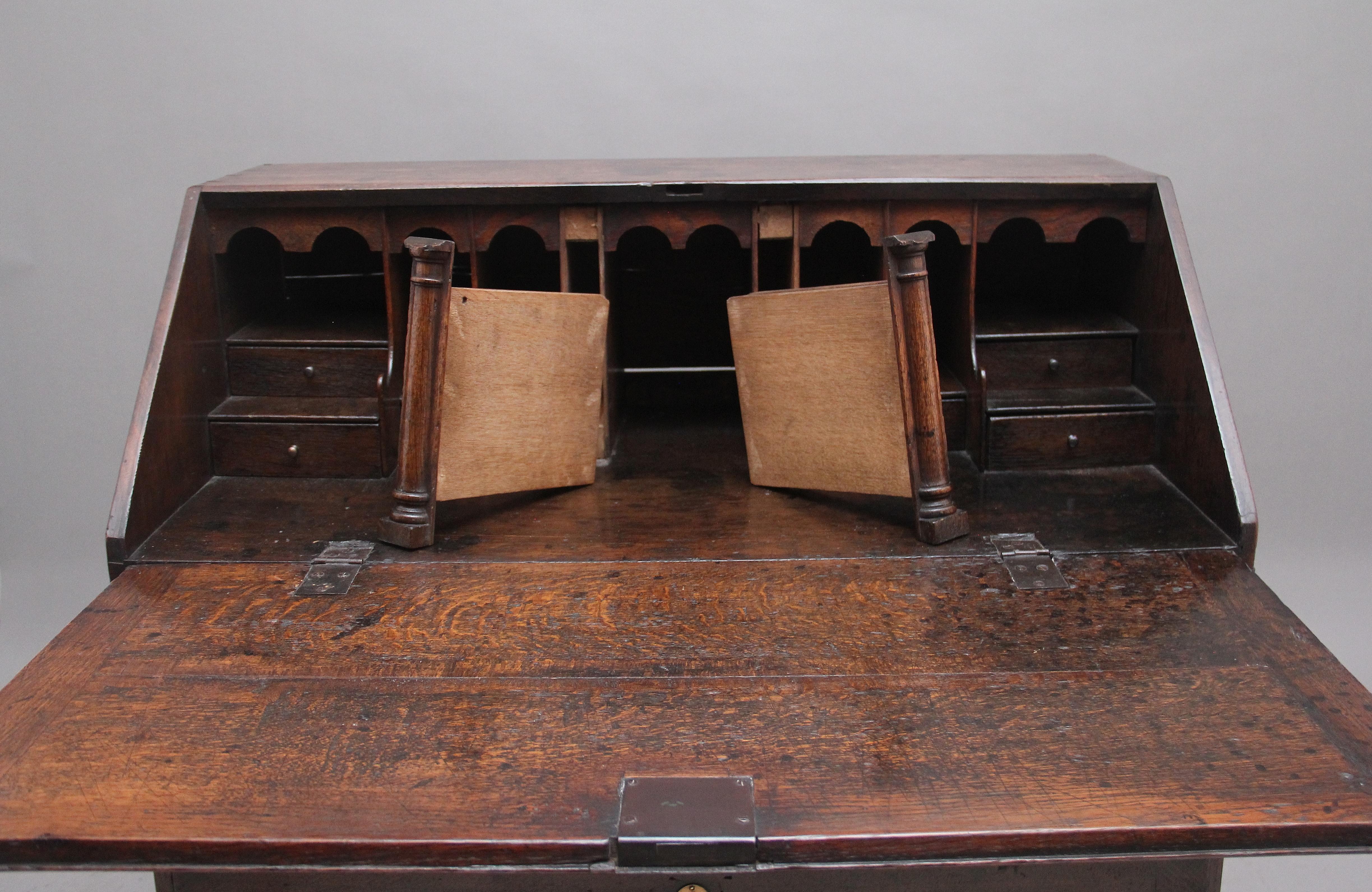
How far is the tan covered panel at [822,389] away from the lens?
2.16 meters

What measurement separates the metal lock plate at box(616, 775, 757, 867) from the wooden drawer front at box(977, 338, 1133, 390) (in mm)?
1328

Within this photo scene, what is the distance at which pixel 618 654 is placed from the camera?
1.75 metres

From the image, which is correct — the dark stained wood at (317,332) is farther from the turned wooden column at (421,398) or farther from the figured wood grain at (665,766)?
the figured wood grain at (665,766)

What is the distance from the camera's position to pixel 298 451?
2.45 meters

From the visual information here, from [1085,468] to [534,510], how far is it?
3.55 feet

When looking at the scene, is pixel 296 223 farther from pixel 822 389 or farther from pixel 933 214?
pixel 933 214

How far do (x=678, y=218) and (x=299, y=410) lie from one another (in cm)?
85

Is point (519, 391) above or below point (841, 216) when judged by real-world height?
below

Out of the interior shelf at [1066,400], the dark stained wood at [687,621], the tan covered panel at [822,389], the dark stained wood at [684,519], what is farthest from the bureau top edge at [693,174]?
the dark stained wood at [684,519]

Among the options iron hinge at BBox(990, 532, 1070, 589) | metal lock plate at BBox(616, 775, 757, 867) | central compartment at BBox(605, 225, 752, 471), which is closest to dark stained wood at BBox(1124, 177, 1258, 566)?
iron hinge at BBox(990, 532, 1070, 589)

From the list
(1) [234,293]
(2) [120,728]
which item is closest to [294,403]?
(1) [234,293]

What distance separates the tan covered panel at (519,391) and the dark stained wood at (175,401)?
0.51 m

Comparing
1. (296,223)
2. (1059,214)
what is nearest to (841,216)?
(1059,214)

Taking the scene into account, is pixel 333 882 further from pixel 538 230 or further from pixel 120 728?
pixel 538 230
